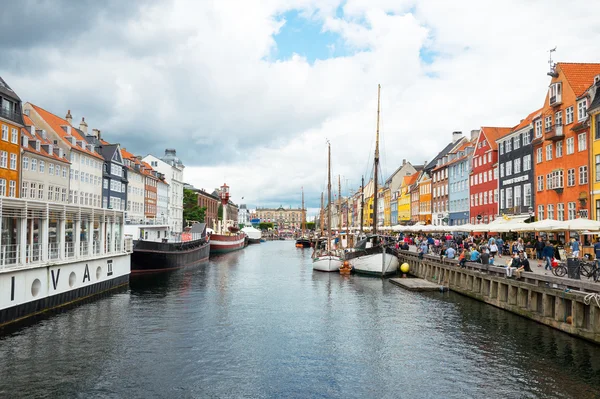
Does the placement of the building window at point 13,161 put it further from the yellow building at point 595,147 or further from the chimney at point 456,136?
the chimney at point 456,136

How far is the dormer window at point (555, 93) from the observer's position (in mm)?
43844

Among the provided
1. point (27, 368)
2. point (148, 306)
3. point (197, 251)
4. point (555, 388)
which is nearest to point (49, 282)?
point (148, 306)

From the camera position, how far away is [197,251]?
64125 mm

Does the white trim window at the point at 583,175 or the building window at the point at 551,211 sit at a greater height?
the white trim window at the point at 583,175

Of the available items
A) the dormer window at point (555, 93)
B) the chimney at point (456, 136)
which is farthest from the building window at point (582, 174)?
the chimney at point (456, 136)

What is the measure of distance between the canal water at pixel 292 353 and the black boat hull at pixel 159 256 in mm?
16132

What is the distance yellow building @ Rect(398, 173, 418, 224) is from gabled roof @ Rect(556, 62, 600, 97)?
6199 centimetres

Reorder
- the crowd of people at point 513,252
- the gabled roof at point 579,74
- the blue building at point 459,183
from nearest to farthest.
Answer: the crowd of people at point 513,252 < the gabled roof at point 579,74 < the blue building at point 459,183

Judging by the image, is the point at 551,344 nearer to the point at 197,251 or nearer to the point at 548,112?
the point at 548,112

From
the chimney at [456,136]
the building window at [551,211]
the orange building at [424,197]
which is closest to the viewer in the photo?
the building window at [551,211]

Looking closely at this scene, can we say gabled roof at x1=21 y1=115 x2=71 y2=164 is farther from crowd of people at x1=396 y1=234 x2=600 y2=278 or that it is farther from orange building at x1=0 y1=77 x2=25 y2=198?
crowd of people at x1=396 y1=234 x2=600 y2=278

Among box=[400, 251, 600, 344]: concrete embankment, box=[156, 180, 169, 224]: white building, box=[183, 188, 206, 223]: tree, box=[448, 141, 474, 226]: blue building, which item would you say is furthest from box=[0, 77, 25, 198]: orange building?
box=[183, 188, 206, 223]: tree

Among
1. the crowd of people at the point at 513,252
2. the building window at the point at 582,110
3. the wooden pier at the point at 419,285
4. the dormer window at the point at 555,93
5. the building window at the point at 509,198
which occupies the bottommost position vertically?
A: the wooden pier at the point at 419,285

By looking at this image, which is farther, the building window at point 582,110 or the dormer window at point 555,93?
the dormer window at point 555,93
